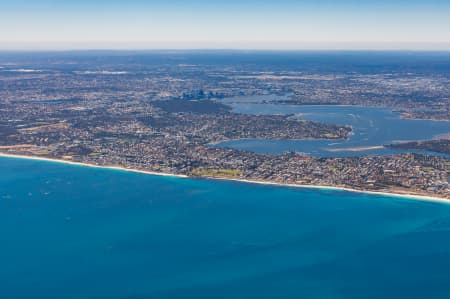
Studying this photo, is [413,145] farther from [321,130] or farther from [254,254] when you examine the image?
[254,254]

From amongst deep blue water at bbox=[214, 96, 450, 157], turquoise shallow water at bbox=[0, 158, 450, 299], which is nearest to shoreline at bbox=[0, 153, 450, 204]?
turquoise shallow water at bbox=[0, 158, 450, 299]

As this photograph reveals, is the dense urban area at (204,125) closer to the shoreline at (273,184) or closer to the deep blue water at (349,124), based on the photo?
the shoreline at (273,184)

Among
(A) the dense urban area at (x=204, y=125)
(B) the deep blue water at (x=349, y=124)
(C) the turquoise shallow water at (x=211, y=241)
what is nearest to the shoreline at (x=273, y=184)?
(A) the dense urban area at (x=204, y=125)

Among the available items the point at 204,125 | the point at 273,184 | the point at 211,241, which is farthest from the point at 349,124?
the point at 211,241

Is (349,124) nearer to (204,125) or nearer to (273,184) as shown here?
(204,125)

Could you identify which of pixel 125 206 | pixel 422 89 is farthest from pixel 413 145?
pixel 422 89

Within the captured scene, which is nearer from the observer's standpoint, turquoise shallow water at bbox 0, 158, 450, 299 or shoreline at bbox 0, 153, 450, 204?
turquoise shallow water at bbox 0, 158, 450, 299

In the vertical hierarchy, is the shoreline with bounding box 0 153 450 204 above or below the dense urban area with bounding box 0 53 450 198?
below

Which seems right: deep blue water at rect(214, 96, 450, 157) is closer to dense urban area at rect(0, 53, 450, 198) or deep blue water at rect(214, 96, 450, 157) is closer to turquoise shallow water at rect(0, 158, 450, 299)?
dense urban area at rect(0, 53, 450, 198)
